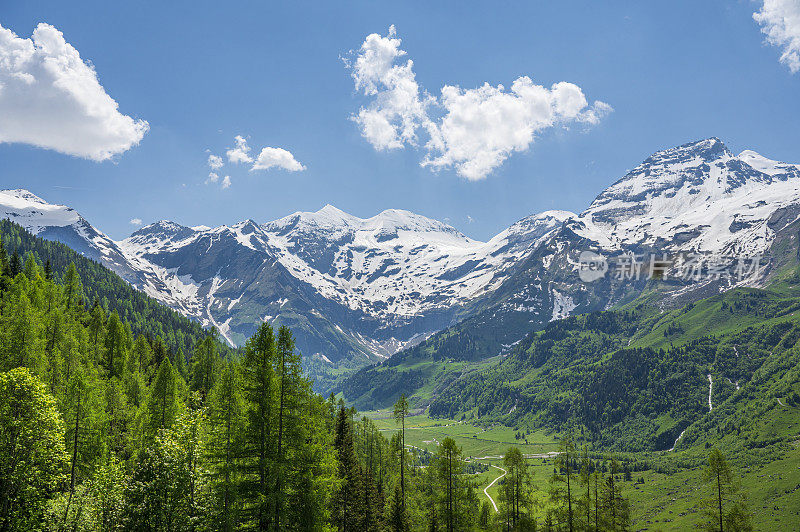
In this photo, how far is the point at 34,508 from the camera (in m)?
37.5

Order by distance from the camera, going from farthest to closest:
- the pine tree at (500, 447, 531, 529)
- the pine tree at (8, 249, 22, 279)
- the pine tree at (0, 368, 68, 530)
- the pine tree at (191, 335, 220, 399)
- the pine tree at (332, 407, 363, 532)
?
the pine tree at (8, 249, 22, 279) → the pine tree at (191, 335, 220, 399) → the pine tree at (500, 447, 531, 529) → the pine tree at (332, 407, 363, 532) → the pine tree at (0, 368, 68, 530)

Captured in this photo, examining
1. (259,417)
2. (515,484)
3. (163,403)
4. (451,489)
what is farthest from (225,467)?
(515,484)

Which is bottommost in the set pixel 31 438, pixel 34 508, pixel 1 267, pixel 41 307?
pixel 34 508

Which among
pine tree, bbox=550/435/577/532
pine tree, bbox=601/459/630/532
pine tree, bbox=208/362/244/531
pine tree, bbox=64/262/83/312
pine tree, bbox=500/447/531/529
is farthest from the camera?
pine tree, bbox=64/262/83/312

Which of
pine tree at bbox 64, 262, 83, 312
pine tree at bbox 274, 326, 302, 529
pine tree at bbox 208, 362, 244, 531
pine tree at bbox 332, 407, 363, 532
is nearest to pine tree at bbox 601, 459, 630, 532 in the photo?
pine tree at bbox 332, 407, 363, 532

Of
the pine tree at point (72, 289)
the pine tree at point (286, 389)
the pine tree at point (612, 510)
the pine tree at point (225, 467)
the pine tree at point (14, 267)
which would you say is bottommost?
the pine tree at point (612, 510)

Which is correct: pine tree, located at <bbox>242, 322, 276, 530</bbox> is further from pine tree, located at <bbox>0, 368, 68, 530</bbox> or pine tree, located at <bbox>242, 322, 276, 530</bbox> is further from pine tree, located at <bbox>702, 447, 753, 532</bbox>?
pine tree, located at <bbox>702, 447, 753, 532</bbox>

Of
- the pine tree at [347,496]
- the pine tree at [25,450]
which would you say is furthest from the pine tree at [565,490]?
the pine tree at [25,450]

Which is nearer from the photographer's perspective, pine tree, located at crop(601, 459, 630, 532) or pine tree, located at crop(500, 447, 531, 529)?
pine tree, located at crop(500, 447, 531, 529)

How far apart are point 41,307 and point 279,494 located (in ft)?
249

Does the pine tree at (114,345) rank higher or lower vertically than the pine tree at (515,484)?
higher

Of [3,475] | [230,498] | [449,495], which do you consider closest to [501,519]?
[449,495]

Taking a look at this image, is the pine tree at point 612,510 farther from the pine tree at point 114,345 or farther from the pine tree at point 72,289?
the pine tree at point 72,289

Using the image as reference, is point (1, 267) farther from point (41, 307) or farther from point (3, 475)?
point (3, 475)
